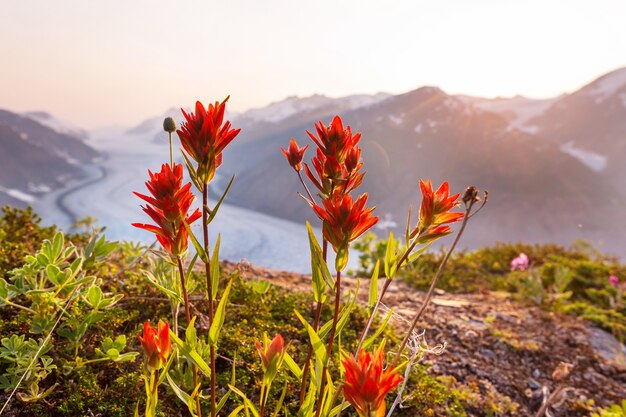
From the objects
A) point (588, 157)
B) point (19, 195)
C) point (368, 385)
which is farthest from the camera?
point (588, 157)

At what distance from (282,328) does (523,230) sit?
489 inches

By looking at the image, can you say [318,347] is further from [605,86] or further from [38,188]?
[605,86]

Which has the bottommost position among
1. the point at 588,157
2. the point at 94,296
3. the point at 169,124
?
the point at 94,296

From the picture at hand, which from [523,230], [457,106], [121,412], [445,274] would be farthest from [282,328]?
[457,106]

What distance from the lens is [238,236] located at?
35.6ft

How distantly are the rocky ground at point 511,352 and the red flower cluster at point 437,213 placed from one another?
1151 millimetres

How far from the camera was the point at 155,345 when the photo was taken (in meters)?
0.91

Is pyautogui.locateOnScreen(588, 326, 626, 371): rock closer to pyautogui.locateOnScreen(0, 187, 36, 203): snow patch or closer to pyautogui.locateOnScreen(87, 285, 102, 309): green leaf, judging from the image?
pyautogui.locateOnScreen(87, 285, 102, 309): green leaf

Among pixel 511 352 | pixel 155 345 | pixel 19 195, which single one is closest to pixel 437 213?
pixel 155 345

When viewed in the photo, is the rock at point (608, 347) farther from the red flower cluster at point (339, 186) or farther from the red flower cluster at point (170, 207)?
the red flower cluster at point (170, 207)

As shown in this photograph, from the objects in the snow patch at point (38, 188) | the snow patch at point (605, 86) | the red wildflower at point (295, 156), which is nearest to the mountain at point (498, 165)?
the snow patch at point (605, 86)

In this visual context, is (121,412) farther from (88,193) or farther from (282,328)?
(88,193)

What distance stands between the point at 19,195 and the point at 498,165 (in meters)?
16.9

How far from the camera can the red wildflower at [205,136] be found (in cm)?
90
